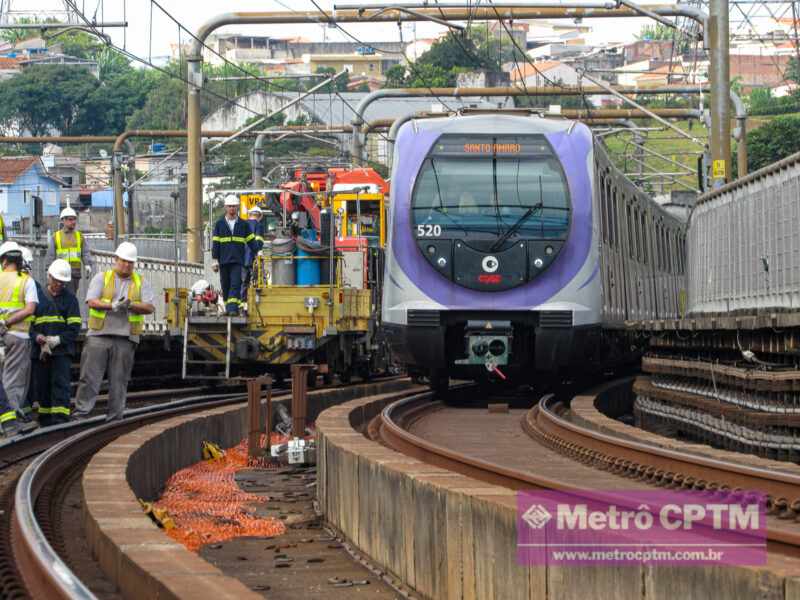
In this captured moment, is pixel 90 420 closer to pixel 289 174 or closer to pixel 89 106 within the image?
pixel 289 174

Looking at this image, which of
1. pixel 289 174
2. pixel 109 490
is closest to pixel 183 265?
pixel 289 174

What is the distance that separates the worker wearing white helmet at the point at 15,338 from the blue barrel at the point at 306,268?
31.7 ft

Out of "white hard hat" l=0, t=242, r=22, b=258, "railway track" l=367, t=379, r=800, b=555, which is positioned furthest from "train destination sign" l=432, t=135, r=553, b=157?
"white hard hat" l=0, t=242, r=22, b=258

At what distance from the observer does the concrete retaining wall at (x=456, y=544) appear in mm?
5848

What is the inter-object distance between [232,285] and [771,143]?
7441cm

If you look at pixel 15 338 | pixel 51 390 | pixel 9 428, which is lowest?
pixel 9 428

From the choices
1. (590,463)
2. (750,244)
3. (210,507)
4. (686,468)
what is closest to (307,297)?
(750,244)

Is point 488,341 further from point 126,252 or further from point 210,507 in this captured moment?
point 210,507

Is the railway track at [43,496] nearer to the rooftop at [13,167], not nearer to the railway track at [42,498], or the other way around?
the railway track at [42,498]

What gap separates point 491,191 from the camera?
1933cm

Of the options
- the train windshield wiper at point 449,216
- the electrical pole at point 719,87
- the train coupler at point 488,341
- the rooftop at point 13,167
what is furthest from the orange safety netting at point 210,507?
the rooftop at point 13,167

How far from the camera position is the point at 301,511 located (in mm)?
12953
